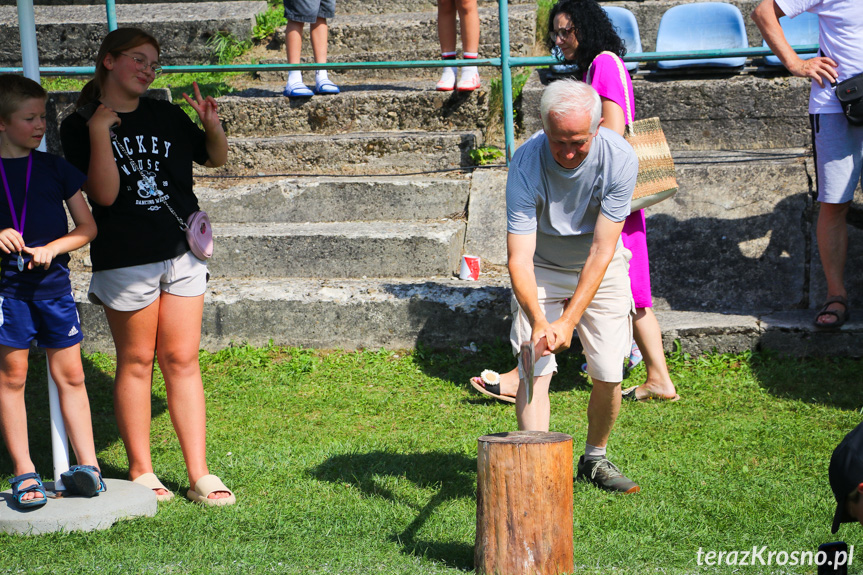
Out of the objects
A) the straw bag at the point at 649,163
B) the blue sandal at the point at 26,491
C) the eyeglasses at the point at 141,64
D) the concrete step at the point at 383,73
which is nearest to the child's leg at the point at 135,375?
the blue sandal at the point at 26,491

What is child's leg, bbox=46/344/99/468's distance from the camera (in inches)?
143

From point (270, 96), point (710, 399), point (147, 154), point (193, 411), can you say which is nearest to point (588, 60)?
point (710, 399)

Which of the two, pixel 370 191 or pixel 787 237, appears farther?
pixel 370 191

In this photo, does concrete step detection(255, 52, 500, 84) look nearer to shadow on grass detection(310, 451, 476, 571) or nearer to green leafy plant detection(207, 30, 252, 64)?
green leafy plant detection(207, 30, 252, 64)

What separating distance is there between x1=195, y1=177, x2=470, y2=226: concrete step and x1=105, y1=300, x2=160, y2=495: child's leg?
2.95 metres

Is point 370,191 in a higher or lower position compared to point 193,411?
higher

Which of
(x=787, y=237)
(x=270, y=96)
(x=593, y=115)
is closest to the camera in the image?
(x=593, y=115)

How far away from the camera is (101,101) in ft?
11.8

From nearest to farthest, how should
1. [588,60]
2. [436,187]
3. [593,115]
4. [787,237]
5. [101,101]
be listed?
[593,115]
[101,101]
[588,60]
[787,237]
[436,187]

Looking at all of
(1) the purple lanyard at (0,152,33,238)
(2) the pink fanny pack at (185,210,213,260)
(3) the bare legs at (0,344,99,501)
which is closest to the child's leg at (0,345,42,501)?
(3) the bare legs at (0,344,99,501)

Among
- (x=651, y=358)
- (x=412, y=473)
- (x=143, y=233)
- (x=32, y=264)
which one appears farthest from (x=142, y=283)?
(x=651, y=358)

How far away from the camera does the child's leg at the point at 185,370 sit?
373 centimetres

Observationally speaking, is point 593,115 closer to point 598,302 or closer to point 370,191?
point 598,302

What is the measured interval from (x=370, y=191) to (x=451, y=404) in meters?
2.18
